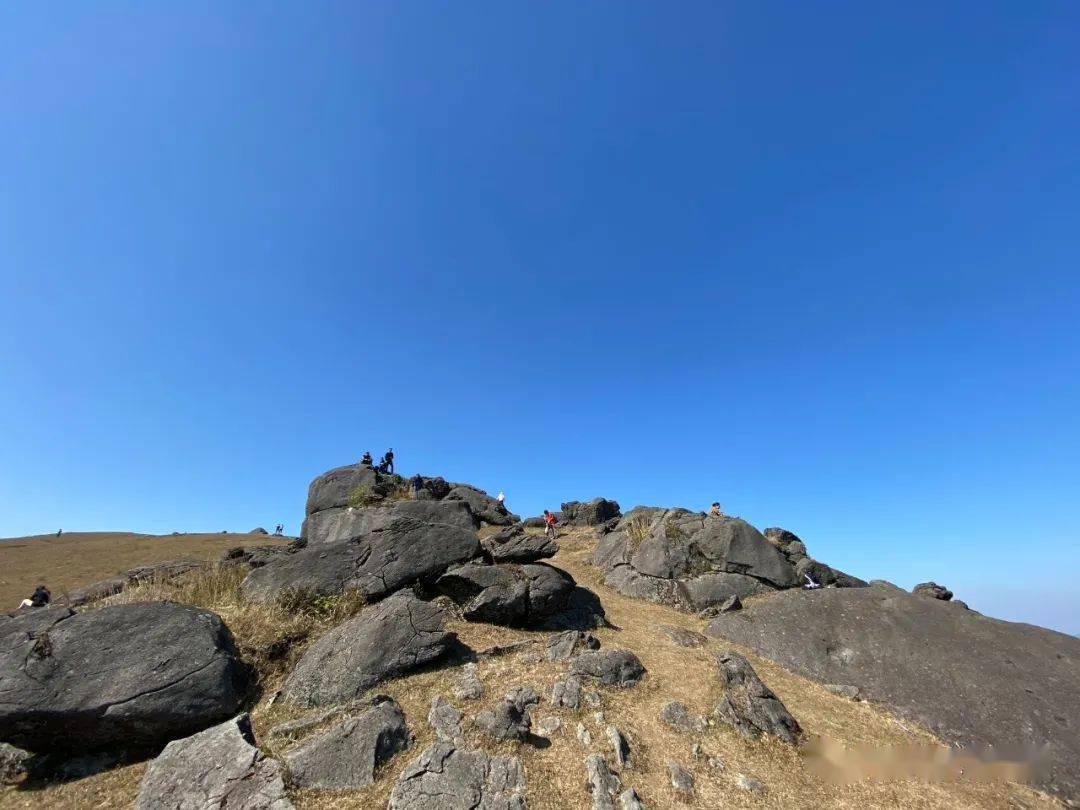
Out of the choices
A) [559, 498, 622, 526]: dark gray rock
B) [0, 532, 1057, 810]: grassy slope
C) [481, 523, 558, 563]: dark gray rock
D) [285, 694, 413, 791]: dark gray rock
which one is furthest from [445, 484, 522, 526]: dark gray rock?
[285, 694, 413, 791]: dark gray rock

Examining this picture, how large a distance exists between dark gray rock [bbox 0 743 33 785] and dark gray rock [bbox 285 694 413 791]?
4.83 metres

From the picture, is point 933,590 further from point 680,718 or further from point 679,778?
point 679,778

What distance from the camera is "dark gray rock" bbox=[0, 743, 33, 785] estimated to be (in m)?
7.98

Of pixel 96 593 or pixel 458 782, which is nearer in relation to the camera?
pixel 458 782

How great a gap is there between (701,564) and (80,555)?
4580 centimetres

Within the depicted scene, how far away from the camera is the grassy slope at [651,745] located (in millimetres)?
7648

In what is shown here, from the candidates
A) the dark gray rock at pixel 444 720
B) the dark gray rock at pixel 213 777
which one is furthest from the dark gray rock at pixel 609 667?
the dark gray rock at pixel 213 777

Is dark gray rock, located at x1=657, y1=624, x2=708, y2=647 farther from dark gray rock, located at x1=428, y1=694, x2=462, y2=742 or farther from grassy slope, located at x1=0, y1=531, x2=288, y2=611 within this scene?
grassy slope, located at x1=0, y1=531, x2=288, y2=611

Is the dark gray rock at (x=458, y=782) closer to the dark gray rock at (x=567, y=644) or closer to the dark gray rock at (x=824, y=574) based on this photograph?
the dark gray rock at (x=567, y=644)

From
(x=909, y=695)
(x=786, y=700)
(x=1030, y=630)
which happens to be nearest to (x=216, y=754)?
(x=786, y=700)

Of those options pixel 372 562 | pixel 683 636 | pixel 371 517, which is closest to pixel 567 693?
pixel 683 636

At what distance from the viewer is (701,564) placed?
856 inches

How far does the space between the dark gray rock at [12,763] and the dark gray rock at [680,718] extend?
1210 cm

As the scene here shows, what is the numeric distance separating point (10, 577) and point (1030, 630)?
52.6 m
